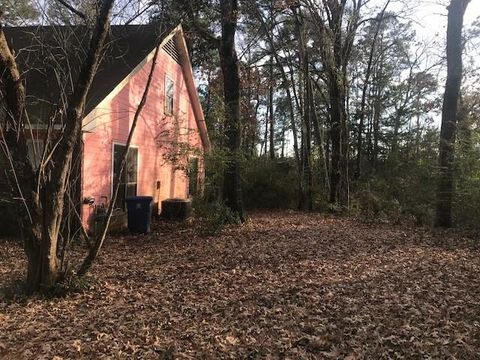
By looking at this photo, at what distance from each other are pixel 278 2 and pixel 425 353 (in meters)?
15.7

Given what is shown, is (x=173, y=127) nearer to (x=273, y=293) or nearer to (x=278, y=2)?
(x=278, y=2)

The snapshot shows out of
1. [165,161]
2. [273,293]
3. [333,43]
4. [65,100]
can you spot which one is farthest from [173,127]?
[273,293]

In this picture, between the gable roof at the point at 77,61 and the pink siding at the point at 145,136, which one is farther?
the pink siding at the point at 145,136

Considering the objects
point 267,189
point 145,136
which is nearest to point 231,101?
point 145,136

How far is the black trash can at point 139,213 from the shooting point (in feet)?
37.9

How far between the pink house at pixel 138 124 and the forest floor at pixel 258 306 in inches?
96.6

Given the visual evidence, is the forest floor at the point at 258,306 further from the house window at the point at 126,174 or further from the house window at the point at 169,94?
the house window at the point at 169,94

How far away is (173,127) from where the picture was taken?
15773mm

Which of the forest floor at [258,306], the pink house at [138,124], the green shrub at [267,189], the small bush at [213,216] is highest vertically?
the pink house at [138,124]

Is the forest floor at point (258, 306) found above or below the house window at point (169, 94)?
below

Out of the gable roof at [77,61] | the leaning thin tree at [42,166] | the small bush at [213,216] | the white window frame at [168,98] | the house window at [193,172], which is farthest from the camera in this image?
the white window frame at [168,98]

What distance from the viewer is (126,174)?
500 inches

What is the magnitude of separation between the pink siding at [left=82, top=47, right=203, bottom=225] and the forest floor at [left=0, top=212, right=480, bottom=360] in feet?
7.55

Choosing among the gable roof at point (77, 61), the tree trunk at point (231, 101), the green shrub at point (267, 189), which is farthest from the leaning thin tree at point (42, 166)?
the green shrub at point (267, 189)
